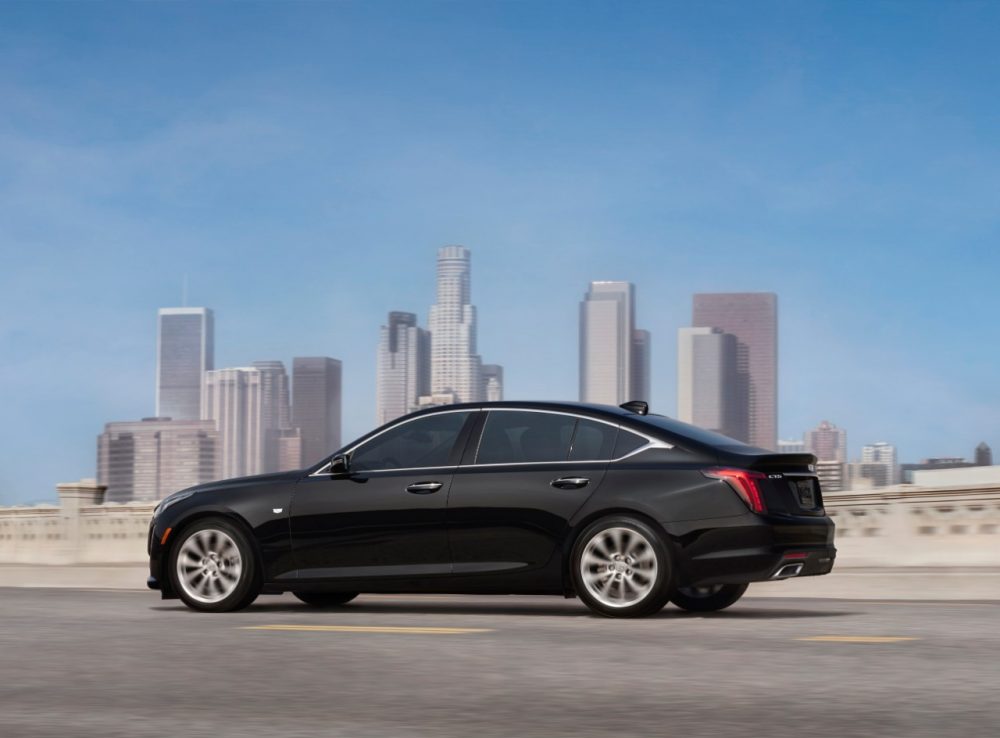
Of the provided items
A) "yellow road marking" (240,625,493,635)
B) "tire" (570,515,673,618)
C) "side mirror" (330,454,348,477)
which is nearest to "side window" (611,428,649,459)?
"tire" (570,515,673,618)

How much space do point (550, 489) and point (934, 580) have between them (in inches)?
199

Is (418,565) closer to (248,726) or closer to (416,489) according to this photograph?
(416,489)

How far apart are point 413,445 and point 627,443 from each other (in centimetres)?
160

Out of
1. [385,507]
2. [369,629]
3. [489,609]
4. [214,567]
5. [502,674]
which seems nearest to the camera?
[502,674]

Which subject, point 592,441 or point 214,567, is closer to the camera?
point 592,441

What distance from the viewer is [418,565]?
440 inches

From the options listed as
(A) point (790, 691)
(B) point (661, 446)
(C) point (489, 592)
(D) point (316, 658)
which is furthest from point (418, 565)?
(A) point (790, 691)

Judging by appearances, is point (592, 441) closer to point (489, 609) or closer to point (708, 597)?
point (708, 597)

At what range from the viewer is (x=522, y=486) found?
434 inches

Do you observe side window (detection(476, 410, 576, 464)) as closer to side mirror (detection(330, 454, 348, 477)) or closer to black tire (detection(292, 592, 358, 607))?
side mirror (detection(330, 454, 348, 477))

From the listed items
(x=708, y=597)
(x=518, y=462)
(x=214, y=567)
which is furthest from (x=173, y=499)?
(x=708, y=597)

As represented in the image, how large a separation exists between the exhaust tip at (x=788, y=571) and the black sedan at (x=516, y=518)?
1 cm

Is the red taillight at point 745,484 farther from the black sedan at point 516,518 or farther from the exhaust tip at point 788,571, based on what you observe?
the exhaust tip at point 788,571

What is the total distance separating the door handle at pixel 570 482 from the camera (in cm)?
1082
